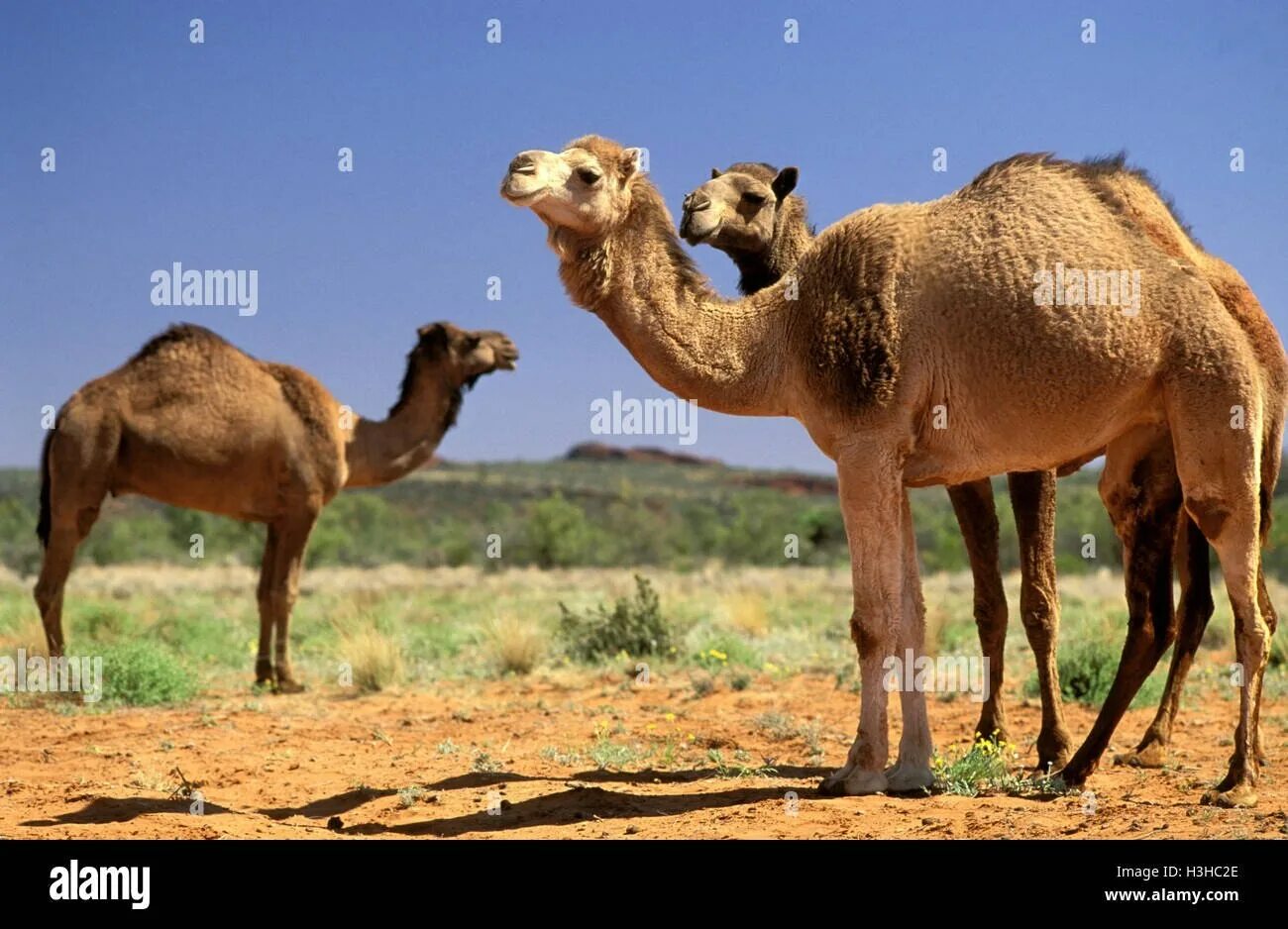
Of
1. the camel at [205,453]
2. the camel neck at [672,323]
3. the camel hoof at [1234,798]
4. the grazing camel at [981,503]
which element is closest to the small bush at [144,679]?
the camel at [205,453]

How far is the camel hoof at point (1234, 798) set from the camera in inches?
316

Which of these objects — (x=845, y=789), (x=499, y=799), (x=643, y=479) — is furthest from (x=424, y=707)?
(x=643, y=479)

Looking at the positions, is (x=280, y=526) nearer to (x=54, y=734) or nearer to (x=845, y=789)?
(x=54, y=734)

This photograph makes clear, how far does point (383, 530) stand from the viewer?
49.1m

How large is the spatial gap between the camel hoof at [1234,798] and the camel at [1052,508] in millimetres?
701

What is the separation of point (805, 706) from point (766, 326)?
5.19 meters

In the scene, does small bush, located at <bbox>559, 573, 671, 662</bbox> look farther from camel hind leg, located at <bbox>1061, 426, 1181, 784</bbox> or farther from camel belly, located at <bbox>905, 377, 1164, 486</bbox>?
camel belly, located at <bbox>905, 377, 1164, 486</bbox>

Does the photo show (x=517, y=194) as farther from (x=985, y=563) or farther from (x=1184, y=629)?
(x=1184, y=629)

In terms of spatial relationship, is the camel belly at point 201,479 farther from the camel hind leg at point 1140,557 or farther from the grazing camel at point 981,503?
the camel hind leg at point 1140,557

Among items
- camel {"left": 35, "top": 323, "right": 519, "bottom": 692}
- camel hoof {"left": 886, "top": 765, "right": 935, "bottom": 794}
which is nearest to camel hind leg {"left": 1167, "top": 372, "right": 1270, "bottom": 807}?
camel hoof {"left": 886, "top": 765, "right": 935, "bottom": 794}

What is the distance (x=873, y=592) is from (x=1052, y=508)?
204cm

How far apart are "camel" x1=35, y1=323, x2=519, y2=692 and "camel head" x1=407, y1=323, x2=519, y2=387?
1.33m

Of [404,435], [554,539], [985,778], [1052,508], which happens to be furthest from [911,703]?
[554,539]

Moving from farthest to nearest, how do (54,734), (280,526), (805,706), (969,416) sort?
(280,526)
(805,706)
(54,734)
(969,416)
